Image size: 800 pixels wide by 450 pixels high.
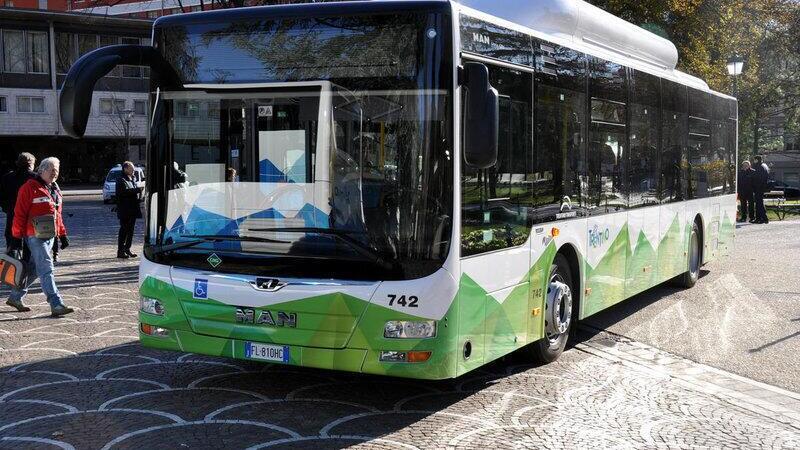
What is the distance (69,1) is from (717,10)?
175 ft

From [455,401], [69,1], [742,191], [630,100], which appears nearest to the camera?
[455,401]

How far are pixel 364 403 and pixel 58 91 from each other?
60.3m

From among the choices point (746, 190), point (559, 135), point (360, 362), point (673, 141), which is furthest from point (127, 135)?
point (360, 362)

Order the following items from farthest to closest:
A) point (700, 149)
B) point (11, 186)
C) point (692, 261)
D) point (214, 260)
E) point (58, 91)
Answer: point (58, 91) < point (692, 261) < point (700, 149) < point (11, 186) < point (214, 260)

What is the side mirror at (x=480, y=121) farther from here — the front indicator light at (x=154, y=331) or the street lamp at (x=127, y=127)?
the street lamp at (x=127, y=127)

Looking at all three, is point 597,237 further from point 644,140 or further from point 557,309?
point 644,140

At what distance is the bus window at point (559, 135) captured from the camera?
24.9 feet

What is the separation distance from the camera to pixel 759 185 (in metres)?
28.0

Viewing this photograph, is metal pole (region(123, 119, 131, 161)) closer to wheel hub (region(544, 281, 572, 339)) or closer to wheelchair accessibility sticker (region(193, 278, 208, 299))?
wheel hub (region(544, 281, 572, 339))

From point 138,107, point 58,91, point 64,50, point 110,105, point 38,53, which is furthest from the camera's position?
point 138,107

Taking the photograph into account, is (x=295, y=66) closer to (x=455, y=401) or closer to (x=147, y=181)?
(x=147, y=181)

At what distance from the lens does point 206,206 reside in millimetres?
6660

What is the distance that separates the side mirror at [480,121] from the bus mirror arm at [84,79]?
2367mm

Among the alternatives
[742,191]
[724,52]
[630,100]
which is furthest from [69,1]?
[630,100]
